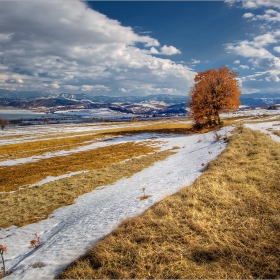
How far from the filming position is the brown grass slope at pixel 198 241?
543 centimetres

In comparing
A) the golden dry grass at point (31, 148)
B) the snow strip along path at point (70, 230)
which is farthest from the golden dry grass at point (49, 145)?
the snow strip along path at point (70, 230)

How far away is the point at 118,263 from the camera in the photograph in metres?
5.75

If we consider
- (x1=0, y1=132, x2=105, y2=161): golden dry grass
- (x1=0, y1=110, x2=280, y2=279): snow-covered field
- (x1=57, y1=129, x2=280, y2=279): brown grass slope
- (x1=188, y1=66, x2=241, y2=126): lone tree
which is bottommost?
(x1=0, y1=132, x2=105, y2=161): golden dry grass

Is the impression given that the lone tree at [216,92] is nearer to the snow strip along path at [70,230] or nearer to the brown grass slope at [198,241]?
the snow strip along path at [70,230]

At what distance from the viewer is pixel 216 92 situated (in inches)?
1849

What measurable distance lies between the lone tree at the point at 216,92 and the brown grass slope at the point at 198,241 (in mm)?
39623

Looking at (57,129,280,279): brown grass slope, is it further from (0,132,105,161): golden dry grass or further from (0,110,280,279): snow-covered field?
(0,132,105,161): golden dry grass

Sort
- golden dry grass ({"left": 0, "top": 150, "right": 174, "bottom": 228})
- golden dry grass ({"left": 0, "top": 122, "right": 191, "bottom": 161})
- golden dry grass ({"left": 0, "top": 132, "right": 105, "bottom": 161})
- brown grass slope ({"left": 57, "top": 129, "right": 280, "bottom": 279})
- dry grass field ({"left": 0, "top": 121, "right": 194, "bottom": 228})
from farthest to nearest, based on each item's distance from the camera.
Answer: golden dry grass ({"left": 0, "top": 122, "right": 191, "bottom": 161})
golden dry grass ({"left": 0, "top": 132, "right": 105, "bottom": 161})
dry grass field ({"left": 0, "top": 121, "right": 194, "bottom": 228})
golden dry grass ({"left": 0, "top": 150, "right": 174, "bottom": 228})
brown grass slope ({"left": 57, "top": 129, "right": 280, "bottom": 279})

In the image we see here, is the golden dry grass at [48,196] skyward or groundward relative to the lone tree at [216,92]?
groundward

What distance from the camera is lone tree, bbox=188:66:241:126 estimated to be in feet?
153

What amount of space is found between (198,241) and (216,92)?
4577 centimetres

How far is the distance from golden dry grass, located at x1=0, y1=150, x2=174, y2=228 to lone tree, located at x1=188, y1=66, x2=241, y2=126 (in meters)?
31.1

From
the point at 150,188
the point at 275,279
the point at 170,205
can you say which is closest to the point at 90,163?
the point at 150,188

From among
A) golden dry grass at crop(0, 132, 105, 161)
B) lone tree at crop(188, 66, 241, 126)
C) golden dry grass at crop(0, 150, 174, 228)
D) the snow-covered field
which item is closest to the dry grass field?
golden dry grass at crop(0, 150, 174, 228)
